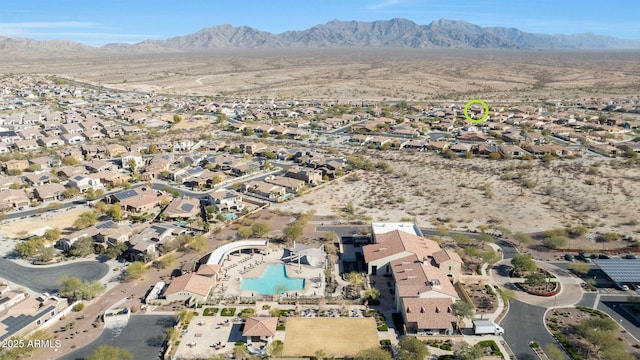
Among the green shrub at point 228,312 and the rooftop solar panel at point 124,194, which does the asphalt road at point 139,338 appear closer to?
the green shrub at point 228,312

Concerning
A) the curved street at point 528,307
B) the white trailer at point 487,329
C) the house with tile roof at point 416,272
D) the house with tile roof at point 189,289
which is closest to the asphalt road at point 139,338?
the house with tile roof at point 189,289

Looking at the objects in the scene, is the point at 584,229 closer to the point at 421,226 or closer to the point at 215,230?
the point at 421,226

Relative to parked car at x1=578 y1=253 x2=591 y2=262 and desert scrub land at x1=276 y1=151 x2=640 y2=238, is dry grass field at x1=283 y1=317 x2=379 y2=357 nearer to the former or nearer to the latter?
desert scrub land at x1=276 y1=151 x2=640 y2=238

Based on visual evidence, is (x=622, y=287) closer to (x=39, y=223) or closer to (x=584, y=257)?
(x=584, y=257)

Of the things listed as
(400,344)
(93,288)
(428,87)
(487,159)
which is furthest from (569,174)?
(428,87)

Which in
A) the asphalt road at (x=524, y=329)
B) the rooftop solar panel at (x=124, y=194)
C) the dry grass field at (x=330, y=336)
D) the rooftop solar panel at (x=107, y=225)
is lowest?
the asphalt road at (x=524, y=329)

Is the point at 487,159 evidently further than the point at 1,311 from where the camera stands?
Yes

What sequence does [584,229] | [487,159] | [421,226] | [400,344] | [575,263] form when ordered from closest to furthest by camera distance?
[400,344]
[575,263]
[584,229]
[421,226]
[487,159]
